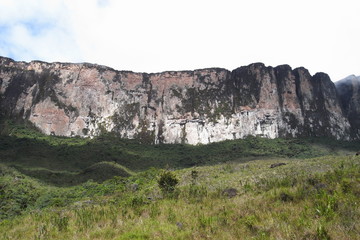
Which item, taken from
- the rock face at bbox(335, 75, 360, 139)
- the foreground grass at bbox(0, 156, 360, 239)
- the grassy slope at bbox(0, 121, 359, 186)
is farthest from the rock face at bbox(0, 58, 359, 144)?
the foreground grass at bbox(0, 156, 360, 239)

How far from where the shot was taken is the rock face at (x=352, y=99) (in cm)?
13900

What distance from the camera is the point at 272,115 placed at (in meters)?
130

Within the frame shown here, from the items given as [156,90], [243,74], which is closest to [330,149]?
[243,74]

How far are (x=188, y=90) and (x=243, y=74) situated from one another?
99.9 ft

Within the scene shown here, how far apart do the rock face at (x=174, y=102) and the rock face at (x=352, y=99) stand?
20.1 feet

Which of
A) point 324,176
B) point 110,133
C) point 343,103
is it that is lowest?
point 324,176

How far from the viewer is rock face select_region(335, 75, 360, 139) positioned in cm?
13900

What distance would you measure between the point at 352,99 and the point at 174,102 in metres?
97.5

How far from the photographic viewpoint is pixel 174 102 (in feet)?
460

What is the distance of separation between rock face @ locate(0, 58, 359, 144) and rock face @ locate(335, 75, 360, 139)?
6140 mm

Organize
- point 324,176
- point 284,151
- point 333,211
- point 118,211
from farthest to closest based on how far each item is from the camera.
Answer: point 284,151, point 324,176, point 118,211, point 333,211

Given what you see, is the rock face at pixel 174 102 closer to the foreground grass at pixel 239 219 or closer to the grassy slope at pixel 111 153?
the grassy slope at pixel 111 153

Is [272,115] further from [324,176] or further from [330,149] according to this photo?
[324,176]

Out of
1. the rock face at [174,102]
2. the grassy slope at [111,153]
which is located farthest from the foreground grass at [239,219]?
the rock face at [174,102]
